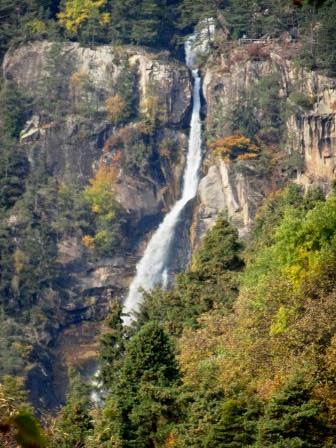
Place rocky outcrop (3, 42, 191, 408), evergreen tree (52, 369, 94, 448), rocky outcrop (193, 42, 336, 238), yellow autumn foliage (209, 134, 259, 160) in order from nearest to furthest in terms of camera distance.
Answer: evergreen tree (52, 369, 94, 448)
rocky outcrop (193, 42, 336, 238)
rocky outcrop (3, 42, 191, 408)
yellow autumn foliage (209, 134, 259, 160)

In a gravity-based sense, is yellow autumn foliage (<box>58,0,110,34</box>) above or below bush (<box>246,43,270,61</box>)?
above

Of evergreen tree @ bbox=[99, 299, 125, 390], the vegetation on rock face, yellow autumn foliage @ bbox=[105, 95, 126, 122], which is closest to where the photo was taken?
the vegetation on rock face

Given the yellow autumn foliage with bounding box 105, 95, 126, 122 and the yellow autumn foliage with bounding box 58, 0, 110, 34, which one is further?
the yellow autumn foliage with bounding box 58, 0, 110, 34

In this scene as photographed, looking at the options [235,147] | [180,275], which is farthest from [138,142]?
[180,275]

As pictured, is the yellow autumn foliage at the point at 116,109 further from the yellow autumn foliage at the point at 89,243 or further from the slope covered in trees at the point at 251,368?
the slope covered in trees at the point at 251,368

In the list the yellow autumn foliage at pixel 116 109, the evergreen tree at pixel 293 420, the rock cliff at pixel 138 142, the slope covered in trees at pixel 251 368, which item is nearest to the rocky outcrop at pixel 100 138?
the rock cliff at pixel 138 142

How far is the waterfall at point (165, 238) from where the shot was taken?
379 feet

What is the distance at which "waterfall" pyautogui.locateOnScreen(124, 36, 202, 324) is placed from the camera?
115 meters

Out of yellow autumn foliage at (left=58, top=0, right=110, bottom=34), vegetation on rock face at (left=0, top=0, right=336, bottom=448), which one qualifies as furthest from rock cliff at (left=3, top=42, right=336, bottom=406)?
yellow autumn foliage at (left=58, top=0, right=110, bottom=34)

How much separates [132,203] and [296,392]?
263 feet

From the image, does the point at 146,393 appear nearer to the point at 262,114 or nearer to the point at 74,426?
the point at 74,426

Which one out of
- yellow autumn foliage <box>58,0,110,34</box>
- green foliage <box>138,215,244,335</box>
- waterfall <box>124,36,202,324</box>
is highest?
yellow autumn foliage <box>58,0,110,34</box>

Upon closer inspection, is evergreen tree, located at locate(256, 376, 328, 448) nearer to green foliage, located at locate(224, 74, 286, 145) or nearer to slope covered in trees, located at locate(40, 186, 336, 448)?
slope covered in trees, located at locate(40, 186, 336, 448)

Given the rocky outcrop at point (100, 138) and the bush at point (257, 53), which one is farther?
the bush at point (257, 53)
